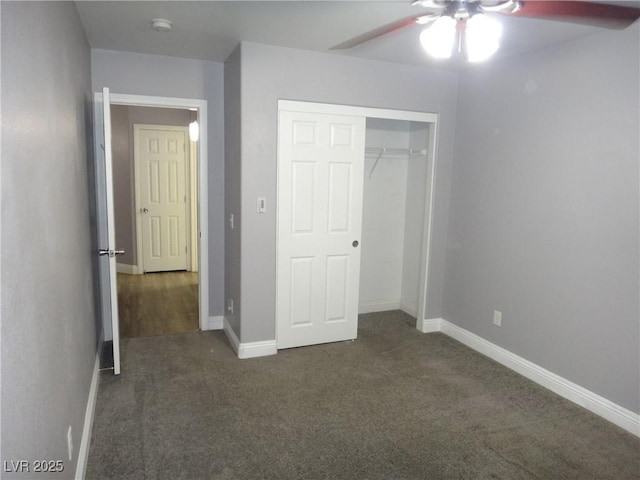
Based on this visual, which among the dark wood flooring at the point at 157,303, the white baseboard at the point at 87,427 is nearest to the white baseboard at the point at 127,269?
the dark wood flooring at the point at 157,303

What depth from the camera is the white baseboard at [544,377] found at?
8.79 ft

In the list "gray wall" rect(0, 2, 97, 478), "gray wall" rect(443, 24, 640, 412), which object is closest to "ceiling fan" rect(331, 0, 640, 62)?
"gray wall" rect(443, 24, 640, 412)

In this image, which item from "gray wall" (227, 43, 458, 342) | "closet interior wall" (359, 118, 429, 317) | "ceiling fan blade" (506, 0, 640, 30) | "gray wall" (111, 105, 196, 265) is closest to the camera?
"ceiling fan blade" (506, 0, 640, 30)

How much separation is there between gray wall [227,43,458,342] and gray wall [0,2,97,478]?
1173 mm

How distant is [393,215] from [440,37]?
2.86m

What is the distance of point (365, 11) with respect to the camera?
2516 millimetres

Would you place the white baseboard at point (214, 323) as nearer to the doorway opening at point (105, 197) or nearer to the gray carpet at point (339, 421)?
the doorway opening at point (105, 197)

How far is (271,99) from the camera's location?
Result: 3.33 m

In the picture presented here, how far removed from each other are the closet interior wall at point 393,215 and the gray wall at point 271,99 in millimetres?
602

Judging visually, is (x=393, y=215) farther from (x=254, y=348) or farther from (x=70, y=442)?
(x=70, y=442)

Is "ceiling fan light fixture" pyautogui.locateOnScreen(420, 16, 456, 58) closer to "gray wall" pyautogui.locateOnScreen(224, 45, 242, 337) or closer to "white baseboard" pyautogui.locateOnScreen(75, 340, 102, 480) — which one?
"gray wall" pyautogui.locateOnScreen(224, 45, 242, 337)

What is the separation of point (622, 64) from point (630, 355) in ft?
5.79

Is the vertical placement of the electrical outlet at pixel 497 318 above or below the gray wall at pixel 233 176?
below

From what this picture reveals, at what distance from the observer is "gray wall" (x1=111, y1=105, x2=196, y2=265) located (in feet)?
19.9
